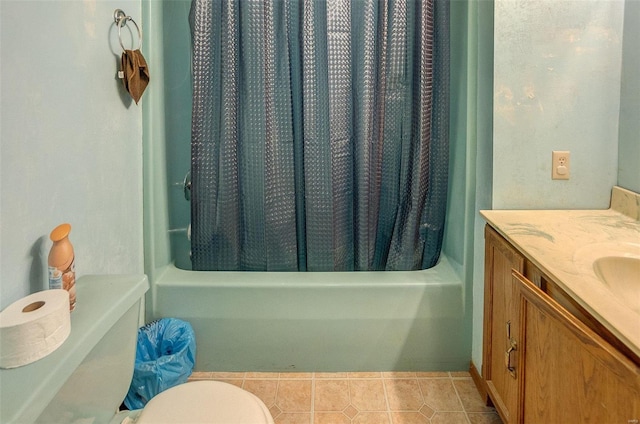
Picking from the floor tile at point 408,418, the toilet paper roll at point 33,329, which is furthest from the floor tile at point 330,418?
the toilet paper roll at point 33,329

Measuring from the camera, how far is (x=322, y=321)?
7.02 ft

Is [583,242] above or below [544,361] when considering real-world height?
above

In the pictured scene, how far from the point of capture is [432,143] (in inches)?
88.2

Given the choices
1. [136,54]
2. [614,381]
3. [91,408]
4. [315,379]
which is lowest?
[315,379]

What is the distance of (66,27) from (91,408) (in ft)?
3.45

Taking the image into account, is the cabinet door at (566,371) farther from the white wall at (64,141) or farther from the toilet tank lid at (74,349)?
the white wall at (64,141)

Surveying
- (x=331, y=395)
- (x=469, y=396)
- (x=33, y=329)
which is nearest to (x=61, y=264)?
(x=33, y=329)

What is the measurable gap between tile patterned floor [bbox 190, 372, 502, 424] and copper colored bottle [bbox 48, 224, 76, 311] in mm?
992

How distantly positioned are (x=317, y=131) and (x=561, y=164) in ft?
3.21

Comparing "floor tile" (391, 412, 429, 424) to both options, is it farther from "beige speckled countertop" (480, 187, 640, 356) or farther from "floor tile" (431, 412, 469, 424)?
"beige speckled countertop" (480, 187, 640, 356)

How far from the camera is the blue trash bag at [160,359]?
185 cm

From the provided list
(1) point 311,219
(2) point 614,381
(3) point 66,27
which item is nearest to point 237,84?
(1) point 311,219

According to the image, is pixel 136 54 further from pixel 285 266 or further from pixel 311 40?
pixel 285 266

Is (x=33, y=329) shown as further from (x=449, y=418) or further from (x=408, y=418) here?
(x=449, y=418)
